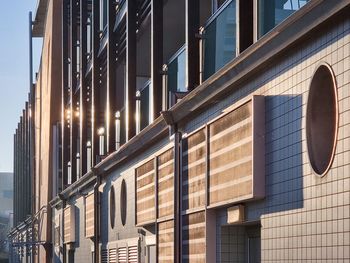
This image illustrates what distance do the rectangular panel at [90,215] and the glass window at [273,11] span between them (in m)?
14.8

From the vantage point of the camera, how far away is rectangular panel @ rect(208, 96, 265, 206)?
11328mm

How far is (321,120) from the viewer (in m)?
9.72

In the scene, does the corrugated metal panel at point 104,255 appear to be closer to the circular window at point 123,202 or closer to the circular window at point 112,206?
the circular window at point 112,206

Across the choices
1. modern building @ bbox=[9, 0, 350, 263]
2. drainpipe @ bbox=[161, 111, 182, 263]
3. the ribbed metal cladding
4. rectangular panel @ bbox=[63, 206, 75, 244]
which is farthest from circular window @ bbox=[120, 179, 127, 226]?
the ribbed metal cladding

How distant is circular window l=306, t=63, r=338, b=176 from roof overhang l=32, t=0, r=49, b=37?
4012 cm

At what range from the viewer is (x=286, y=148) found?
34.3 ft

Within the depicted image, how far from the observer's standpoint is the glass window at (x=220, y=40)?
13867 mm

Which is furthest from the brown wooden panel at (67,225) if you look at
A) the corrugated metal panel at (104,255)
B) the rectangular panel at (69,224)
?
the corrugated metal panel at (104,255)

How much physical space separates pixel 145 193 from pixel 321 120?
32.0 feet

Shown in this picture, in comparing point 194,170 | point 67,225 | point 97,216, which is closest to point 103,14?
point 97,216

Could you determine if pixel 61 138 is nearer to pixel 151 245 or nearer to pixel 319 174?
pixel 151 245

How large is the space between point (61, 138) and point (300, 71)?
3048cm

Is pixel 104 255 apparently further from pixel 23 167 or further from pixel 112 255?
pixel 23 167

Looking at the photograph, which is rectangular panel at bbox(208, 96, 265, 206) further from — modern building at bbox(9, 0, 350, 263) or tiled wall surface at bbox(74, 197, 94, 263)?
tiled wall surface at bbox(74, 197, 94, 263)
